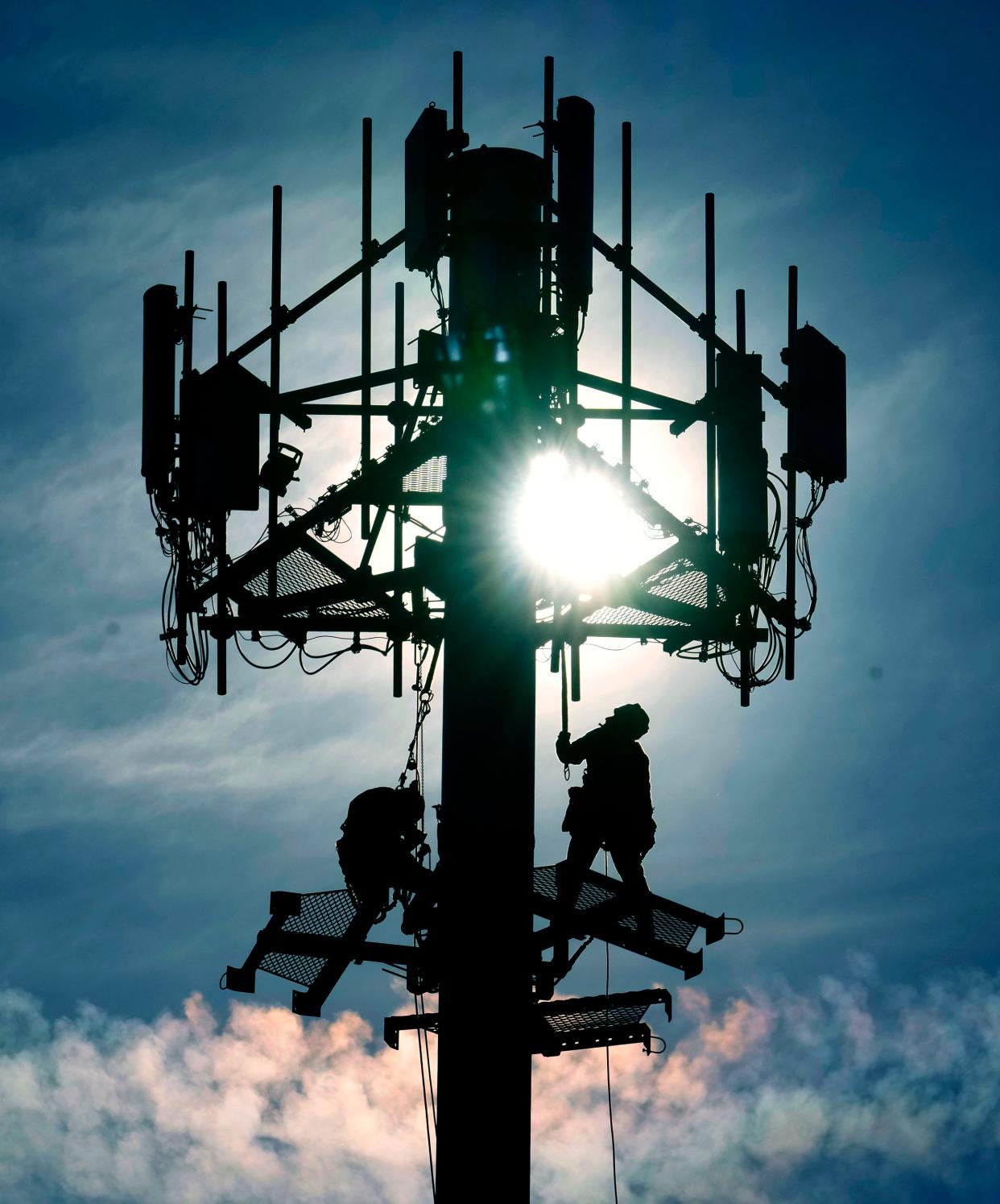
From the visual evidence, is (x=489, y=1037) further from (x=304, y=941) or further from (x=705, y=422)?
(x=705, y=422)

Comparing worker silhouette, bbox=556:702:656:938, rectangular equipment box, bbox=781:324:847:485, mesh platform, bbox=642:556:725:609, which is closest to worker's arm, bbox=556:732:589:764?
worker silhouette, bbox=556:702:656:938

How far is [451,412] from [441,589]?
2.55 meters

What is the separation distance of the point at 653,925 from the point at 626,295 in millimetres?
9397

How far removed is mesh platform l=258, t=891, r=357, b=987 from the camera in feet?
75.4

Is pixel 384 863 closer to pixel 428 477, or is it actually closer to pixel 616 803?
pixel 616 803

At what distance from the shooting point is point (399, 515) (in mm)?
23609

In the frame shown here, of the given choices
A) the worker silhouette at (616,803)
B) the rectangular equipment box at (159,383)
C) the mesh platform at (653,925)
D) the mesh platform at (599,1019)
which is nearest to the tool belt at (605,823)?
the worker silhouette at (616,803)

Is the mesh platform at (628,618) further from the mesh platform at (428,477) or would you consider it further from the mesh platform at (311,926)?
the mesh platform at (311,926)

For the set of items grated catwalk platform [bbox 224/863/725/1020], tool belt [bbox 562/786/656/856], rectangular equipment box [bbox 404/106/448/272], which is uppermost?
rectangular equipment box [bbox 404/106/448/272]

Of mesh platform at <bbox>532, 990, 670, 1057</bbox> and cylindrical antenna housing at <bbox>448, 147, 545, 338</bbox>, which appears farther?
cylindrical antenna housing at <bbox>448, 147, 545, 338</bbox>

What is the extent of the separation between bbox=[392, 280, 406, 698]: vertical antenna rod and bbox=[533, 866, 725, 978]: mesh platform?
3796 mm

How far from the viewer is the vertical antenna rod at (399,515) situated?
2347cm

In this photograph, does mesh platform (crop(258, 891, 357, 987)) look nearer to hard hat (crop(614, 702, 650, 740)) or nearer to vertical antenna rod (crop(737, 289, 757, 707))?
hard hat (crop(614, 702, 650, 740))

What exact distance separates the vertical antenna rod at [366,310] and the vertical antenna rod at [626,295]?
3.70m
